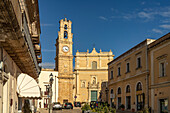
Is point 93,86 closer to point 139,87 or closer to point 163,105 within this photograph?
point 139,87

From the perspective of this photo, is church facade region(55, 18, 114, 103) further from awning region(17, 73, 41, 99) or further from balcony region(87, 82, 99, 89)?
awning region(17, 73, 41, 99)

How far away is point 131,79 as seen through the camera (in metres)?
33.0

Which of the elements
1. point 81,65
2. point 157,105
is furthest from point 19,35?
point 81,65

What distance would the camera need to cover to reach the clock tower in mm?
63219

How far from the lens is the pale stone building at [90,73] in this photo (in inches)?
2702

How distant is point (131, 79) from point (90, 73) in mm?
37694

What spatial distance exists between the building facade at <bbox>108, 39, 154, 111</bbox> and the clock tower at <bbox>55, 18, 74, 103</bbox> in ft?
77.0

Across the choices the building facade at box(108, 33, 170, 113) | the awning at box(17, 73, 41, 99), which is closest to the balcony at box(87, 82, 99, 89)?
the building facade at box(108, 33, 170, 113)

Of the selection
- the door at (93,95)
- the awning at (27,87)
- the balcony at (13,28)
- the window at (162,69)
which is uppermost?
the balcony at (13,28)

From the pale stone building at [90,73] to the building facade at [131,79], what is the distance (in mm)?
27462

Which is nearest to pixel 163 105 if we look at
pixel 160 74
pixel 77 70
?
pixel 160 74

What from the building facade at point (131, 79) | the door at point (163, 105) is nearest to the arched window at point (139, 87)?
the building facade at point (131, 79)

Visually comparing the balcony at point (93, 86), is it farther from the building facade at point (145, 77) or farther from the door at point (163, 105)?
the door at point (163, 105)

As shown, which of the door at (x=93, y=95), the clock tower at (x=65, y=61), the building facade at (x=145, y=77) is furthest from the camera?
the door at (x=93, y=95)
